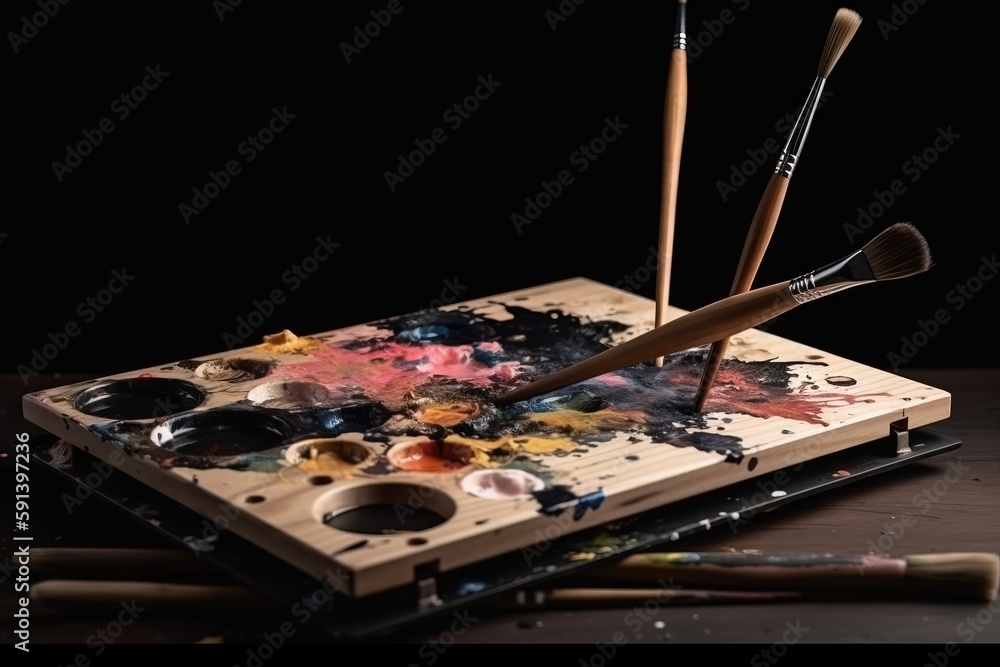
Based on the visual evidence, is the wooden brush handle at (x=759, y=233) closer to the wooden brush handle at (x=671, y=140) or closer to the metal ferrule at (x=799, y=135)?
the metal ferrule at (x=799, y=135)

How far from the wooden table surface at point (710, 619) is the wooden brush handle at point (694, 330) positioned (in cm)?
27

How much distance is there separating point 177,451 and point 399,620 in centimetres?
55

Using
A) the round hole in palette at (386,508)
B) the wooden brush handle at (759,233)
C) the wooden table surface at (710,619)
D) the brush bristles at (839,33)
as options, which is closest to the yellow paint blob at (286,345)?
the wooden table surface at (710,619)

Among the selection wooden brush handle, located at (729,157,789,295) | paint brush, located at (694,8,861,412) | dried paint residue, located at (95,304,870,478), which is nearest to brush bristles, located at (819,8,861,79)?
paint brush, located at (694,8,861,412)

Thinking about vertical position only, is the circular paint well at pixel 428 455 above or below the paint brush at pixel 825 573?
above

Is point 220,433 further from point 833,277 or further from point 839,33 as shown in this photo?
point 839,33

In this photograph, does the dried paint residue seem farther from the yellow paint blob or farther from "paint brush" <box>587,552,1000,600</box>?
"paint brush" <box>587,552,1000,600</box>

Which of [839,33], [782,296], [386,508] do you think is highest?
Result: [839,33]

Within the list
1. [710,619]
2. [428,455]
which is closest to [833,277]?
[710,619]

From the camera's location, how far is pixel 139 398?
8.07ft

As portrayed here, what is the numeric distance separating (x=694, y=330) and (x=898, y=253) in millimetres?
288

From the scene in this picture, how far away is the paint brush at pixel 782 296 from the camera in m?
2.11

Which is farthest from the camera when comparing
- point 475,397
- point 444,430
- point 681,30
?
point 681,30

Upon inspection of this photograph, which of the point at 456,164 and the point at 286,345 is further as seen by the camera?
the point at 456,164
